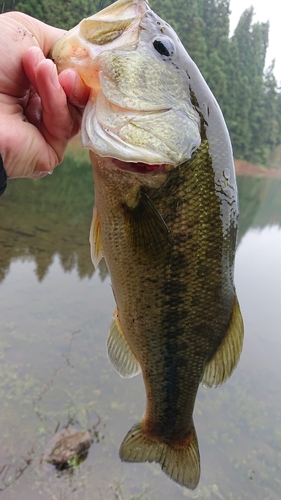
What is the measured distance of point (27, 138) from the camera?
6.40ft

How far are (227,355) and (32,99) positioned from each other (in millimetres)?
1786

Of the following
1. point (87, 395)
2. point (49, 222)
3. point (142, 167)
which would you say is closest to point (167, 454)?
point (142, 167)

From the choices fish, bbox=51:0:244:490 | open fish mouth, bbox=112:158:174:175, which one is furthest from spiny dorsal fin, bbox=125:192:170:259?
open fish mouth, bbox=112:158:174:175

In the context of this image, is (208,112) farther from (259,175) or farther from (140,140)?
(259,175)

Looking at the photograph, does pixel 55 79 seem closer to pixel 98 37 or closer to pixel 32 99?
pixel 98 37

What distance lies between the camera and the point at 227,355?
7.24ft

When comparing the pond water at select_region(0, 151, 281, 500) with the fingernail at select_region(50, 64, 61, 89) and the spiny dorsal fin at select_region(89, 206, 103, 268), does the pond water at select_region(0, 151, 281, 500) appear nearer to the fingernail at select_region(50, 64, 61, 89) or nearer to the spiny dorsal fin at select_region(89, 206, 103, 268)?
the spiny dorsal fin at select_region(89, 206, 103, 268)

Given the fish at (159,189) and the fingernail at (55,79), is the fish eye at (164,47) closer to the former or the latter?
the fish at (159,189)

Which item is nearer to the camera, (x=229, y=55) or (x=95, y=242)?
(x=95, y=242)

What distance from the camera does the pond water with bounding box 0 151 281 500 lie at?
4730mm

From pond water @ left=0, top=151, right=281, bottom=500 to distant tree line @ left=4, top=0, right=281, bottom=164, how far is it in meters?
26.8

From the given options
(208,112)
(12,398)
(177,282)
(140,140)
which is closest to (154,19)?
(208,112)

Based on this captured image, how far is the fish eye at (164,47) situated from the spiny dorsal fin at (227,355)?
130 cm

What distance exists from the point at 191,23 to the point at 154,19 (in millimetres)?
47970
